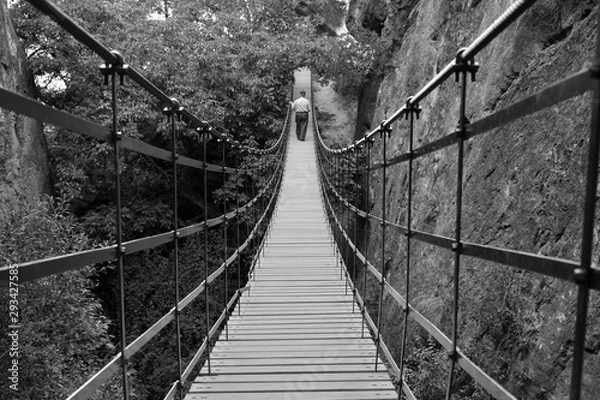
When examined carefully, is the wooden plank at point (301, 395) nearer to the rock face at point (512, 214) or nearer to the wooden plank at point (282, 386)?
the wooden plank at point (282, 386)

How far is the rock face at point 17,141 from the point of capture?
660cm

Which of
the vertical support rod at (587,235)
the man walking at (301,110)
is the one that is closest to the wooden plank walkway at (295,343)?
the vertical support rod at (587,235)

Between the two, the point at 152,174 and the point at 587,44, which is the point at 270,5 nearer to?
the point at 152,174

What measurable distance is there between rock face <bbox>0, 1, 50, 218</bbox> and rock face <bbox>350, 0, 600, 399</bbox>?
4774 mm

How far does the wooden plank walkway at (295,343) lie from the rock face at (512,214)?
68 centimetres

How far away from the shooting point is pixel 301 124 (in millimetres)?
10141

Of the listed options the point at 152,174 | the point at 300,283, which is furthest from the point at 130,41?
the point at 300,283

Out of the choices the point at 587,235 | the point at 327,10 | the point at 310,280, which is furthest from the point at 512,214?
the point at 327,10

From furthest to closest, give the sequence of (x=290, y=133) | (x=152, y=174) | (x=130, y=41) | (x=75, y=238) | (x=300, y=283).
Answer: (x=290, y=133) → (x=152, y=174) → (x=130, y=41) → (x=75, y=238) → (x=300, y=283)

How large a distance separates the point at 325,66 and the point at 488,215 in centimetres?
764

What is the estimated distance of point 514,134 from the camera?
122 inches

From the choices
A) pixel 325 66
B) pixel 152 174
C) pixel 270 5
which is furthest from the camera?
pixel 270 5

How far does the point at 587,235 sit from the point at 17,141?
26.0 feet

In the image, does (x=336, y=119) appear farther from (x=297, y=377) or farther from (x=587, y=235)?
(x=587, y=235)
